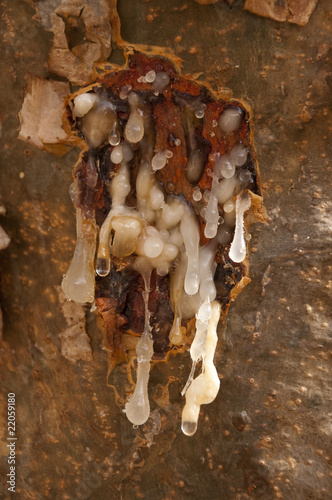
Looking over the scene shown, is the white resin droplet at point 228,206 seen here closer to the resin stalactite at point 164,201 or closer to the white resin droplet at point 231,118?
the resin stalactite at point 164,201

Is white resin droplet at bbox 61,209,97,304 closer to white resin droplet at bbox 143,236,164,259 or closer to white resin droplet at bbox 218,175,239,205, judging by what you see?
white resin droplet at bbox 143,236,164,259

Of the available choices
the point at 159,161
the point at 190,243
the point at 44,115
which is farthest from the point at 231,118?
the point at 44,115

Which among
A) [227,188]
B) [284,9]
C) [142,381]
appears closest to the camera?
[284,9]

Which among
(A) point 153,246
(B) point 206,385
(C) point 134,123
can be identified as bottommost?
(B) point 206,385

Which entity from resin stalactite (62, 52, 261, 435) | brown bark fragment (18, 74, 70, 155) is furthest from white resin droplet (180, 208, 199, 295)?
brown bark fragment (18, 74, 70, 155)

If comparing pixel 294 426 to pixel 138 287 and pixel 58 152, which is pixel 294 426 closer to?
pixel 138 287

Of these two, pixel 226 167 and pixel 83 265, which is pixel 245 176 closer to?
pixel 226 167

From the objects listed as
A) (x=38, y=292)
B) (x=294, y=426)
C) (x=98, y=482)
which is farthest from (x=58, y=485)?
(x=294, y=426)
